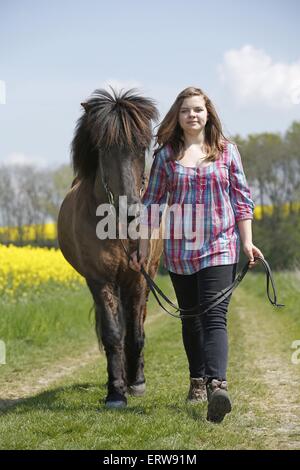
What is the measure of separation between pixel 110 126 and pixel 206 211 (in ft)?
3.19

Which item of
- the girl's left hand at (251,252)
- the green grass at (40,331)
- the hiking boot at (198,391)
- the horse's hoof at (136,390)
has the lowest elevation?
the green grass at (40,331)

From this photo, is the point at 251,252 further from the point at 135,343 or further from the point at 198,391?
the point at 135,343

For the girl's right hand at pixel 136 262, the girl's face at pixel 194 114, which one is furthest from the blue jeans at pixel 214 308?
the girl's face at pixel 194 114

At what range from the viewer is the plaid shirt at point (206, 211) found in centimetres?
455

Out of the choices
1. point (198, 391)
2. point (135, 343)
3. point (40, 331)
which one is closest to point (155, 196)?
point (198, 391)

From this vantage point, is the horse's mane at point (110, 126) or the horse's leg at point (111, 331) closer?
the horse's mane at point (110, 126)

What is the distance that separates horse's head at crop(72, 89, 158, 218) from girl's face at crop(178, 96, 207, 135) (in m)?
0.43

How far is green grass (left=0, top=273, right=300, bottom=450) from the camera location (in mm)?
4004

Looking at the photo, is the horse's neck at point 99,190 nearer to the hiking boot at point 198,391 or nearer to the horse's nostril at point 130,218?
the horse's nostril at point 130,218

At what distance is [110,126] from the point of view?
492cm

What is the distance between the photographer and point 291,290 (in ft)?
51.2

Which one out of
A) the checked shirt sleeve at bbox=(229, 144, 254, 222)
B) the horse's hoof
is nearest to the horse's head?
the checked shirt sleeve at bbox=(229, 144, 254, 222)
